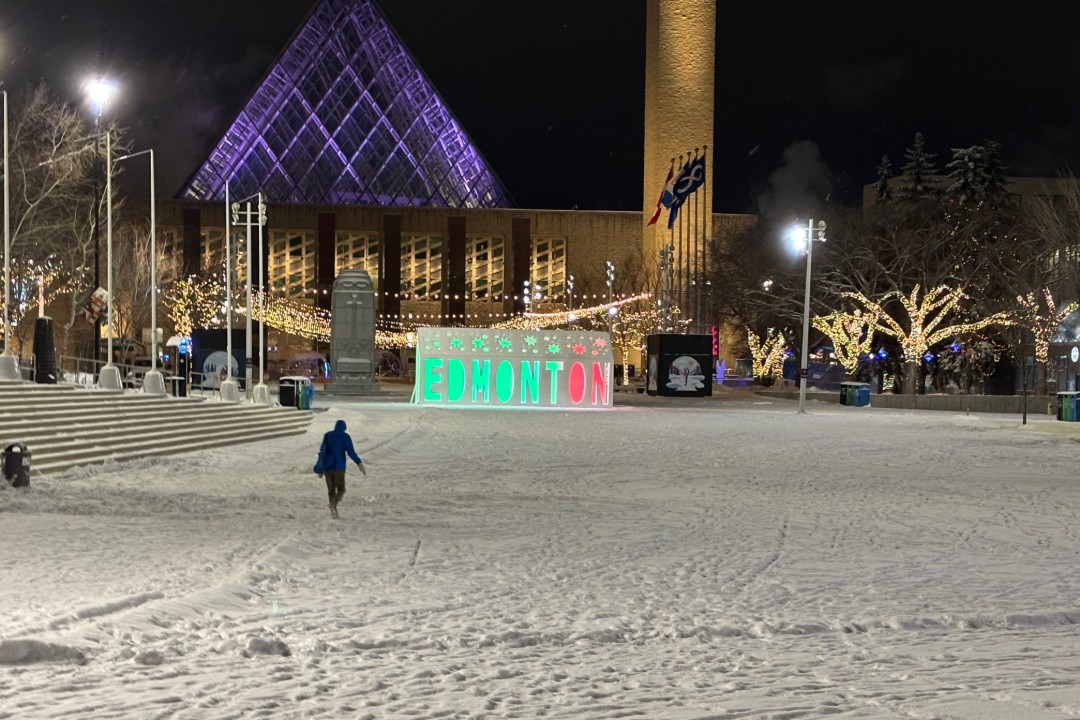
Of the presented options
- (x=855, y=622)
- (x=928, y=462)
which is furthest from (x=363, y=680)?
(x=928, y=462)

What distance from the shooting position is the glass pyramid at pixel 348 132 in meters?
80.0

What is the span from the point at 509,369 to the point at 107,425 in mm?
19784

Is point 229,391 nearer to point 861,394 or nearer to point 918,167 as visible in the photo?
point 861,394

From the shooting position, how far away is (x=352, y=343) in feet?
144

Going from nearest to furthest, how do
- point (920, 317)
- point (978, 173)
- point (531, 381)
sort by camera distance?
1. point (531, 381)
2. point (920, 317)
3. point (978, 173)

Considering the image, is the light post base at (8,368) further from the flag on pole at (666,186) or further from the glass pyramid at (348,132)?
the glass pyramid at (348,132)

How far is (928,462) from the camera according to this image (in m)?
19.9

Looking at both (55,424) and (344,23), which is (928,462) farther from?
(344,23)

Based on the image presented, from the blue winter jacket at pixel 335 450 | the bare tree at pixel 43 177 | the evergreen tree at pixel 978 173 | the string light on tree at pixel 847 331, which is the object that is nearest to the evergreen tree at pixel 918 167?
the evergreen tree at pixel 978 173

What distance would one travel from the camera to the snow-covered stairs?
54.9 ft

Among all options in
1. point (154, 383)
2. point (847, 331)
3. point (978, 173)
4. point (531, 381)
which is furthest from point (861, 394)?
point (154, 383)

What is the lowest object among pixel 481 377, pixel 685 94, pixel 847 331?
pixel 481 377

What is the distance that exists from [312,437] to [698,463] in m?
9.32

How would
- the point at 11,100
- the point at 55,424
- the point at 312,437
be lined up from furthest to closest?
the point at 11,100, the point at 312,437, the point at 55,424
